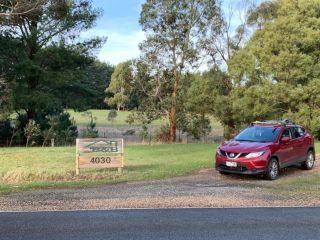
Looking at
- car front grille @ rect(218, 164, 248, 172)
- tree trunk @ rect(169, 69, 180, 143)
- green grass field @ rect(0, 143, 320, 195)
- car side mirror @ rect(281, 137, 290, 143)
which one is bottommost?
green grass field @ rect(0, 143, 320, 195)

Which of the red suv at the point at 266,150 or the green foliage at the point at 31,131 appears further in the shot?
the green foliage at the point at 31,131

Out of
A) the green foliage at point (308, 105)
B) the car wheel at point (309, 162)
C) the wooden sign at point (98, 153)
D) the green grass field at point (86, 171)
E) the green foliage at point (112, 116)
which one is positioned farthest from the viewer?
the green foliage at point (112, 116)

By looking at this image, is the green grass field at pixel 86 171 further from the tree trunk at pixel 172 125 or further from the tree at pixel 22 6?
the tree trunk at pixel 172 125

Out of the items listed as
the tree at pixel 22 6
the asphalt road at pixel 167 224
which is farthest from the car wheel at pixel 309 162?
the tree at pixel 22 6

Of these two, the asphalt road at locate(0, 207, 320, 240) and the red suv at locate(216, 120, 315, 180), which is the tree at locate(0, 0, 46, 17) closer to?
the red suv at locate(216, 120, 315, 180)

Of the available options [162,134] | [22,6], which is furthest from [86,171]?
[162,134]

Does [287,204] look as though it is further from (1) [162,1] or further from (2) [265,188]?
(1) [162,1]

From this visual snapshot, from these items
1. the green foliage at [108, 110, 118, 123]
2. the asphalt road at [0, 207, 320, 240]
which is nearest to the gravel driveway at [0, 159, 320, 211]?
the asphalt road at [0, 207, 320, 240]

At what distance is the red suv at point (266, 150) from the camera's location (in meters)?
14.3

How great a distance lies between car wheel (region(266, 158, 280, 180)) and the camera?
47.4ft

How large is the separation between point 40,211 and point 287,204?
5.27m

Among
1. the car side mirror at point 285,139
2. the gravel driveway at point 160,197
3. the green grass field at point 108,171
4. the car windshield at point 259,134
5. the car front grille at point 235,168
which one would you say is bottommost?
the gravel driveway at point 160,197

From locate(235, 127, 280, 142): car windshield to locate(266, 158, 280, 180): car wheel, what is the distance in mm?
782

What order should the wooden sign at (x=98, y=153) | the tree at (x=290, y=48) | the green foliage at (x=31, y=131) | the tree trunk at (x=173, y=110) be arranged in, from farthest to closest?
the tree trunk at (x=173, y=110) < the tree at (x=290, y=48) < the green foliage at (x=31, y=131) < the wooden sign at (x=98, y=153)
